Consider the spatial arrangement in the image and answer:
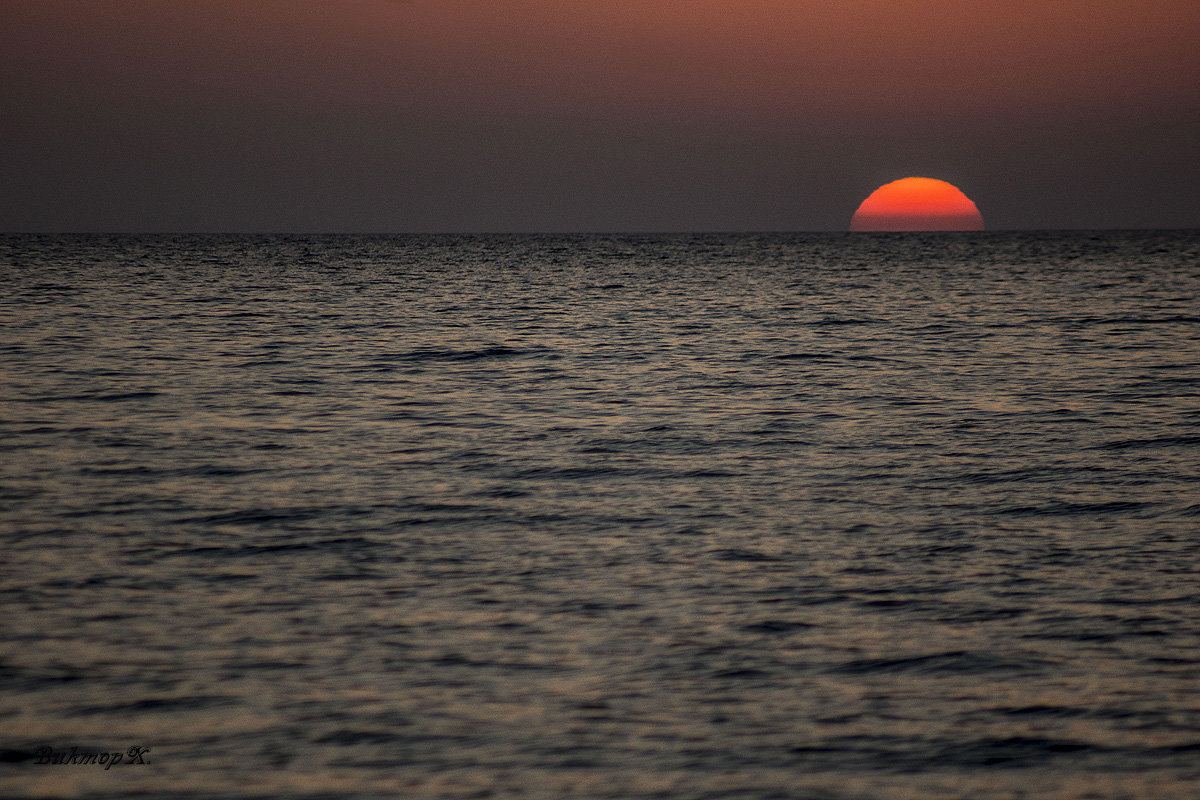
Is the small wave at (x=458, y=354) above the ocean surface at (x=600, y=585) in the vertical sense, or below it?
above

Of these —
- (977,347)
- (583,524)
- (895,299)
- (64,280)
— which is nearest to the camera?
(583,524)

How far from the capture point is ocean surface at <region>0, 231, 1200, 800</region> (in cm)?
679

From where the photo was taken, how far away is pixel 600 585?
388 inches

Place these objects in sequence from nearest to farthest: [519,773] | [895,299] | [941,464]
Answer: [519,773], [941,464], [895,299]

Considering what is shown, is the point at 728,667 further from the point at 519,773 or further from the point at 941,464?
the point at 941,464

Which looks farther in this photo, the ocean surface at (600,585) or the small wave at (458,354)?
the small wave at (458,354)

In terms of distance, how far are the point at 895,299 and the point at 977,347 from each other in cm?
2309

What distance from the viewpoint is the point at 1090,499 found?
43.1 ft

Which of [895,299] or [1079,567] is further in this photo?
[895,299]

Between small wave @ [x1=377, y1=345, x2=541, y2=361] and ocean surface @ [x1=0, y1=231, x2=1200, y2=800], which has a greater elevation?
small wave @ [x1=377, y1=345, x2=541, y2=361]

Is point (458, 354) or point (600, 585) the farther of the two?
point (458, 354)

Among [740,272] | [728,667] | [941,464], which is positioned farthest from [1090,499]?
[740,272]

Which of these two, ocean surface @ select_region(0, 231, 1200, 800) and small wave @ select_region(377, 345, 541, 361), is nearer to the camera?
ocean surface @ select_region(0, 231, 1200, 800)

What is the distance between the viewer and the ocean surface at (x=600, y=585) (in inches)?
267
